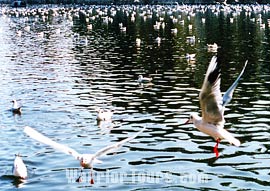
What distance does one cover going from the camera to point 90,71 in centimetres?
4253

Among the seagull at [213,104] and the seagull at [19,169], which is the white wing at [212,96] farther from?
the seagull at [19,169]

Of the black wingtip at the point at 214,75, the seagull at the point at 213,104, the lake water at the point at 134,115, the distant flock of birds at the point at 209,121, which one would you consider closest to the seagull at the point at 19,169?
the lake water at the point at 134,115

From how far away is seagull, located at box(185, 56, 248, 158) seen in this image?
40.4 ft

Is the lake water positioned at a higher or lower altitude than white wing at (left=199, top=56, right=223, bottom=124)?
lower

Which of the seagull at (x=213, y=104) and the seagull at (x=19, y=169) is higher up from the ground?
the seagull at (x=213, y=104)

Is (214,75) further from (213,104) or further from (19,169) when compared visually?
(19,169)

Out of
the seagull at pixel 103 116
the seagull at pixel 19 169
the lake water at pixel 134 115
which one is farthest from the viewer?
the seagull at pixel 103 116

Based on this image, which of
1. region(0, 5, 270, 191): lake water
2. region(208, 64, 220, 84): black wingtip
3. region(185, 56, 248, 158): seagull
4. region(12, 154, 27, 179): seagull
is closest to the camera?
region(208, 64, 220, 84): black wingtip

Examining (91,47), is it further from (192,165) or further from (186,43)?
(192,165)

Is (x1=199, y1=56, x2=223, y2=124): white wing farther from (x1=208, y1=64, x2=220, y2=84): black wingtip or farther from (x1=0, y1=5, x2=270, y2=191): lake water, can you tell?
(x1=0, y1=5, x2=270, y2=191): lake water

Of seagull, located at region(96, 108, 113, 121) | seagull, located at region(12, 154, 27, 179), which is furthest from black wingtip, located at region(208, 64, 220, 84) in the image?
seagull, located at region(96, 108, 113, 121)

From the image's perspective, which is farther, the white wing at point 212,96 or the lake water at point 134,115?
the lake water at point 134,115

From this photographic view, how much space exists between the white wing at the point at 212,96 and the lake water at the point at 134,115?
689 mm

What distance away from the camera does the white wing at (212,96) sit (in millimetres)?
12148
